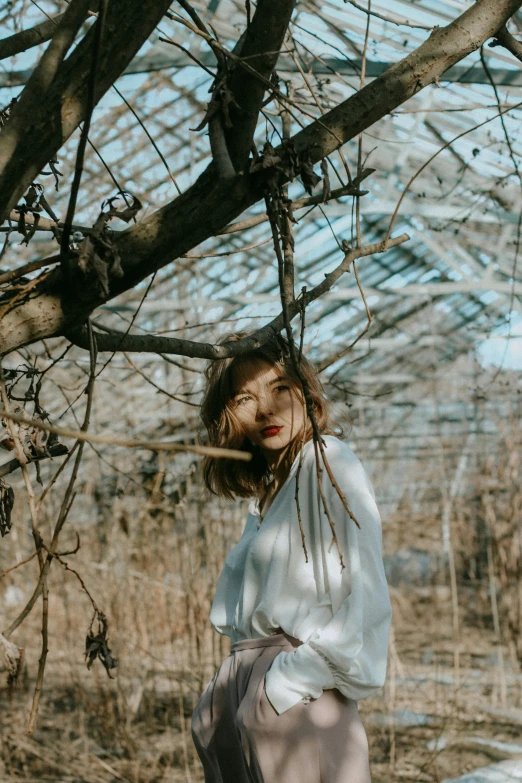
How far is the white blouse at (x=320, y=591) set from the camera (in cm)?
132

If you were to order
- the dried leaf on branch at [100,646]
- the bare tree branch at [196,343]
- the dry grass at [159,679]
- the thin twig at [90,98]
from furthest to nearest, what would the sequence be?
the dry grass at [159,679], the dried leaf on branch at [100,646], the bare tree branch at [196,343], the thin twig at [90,98]

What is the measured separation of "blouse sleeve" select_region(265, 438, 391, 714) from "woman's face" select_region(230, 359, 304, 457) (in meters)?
0.11

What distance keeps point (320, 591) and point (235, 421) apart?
36 centimetres

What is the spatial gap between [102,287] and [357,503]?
650 mm

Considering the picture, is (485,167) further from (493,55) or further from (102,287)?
(102,287)

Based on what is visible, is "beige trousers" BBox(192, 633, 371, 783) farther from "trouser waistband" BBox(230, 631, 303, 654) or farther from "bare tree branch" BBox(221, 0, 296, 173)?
"bare tree branch" BBox(221, 0, 296, 173)

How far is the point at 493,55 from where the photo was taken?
15.7 ft

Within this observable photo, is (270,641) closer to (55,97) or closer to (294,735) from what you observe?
(294,735)

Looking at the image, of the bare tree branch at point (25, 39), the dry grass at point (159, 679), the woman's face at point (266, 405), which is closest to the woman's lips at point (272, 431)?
the woman's face at point (266, 405)

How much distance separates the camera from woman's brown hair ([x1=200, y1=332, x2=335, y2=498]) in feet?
5.10

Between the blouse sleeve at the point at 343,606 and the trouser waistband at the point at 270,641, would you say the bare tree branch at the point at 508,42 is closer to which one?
the blouse sleeve at the point at 343,606

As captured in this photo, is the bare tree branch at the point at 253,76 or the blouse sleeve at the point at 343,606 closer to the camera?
the bare tree branch at the point at 253,76

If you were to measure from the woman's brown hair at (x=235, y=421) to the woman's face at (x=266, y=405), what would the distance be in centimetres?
1

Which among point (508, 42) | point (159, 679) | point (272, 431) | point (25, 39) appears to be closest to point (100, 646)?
point (272, 431)
